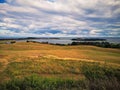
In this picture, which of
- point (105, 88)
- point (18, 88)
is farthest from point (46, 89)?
point (105, 88)

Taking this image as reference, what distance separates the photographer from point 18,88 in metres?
6.30

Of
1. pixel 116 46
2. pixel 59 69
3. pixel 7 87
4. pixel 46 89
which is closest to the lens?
pixel 46 89

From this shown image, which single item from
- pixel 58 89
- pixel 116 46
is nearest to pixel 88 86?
pixel 58 89

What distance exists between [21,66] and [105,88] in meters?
15.5

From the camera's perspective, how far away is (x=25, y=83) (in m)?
6.95

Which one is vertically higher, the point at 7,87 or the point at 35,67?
the point at 7,87

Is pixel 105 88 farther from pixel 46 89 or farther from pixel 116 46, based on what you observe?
pixel 116 46

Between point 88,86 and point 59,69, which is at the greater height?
point 88,86

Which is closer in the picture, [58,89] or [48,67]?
[58,89]

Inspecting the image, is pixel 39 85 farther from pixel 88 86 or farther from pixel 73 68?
pixel 73 68

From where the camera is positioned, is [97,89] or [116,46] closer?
[97,89]

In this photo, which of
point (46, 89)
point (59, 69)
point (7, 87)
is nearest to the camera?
point (46, 89)

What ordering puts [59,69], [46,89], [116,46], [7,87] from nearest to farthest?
[46,89]
[7,87]
[59,69]
[116,46]

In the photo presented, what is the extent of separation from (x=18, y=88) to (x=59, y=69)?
13591mm
